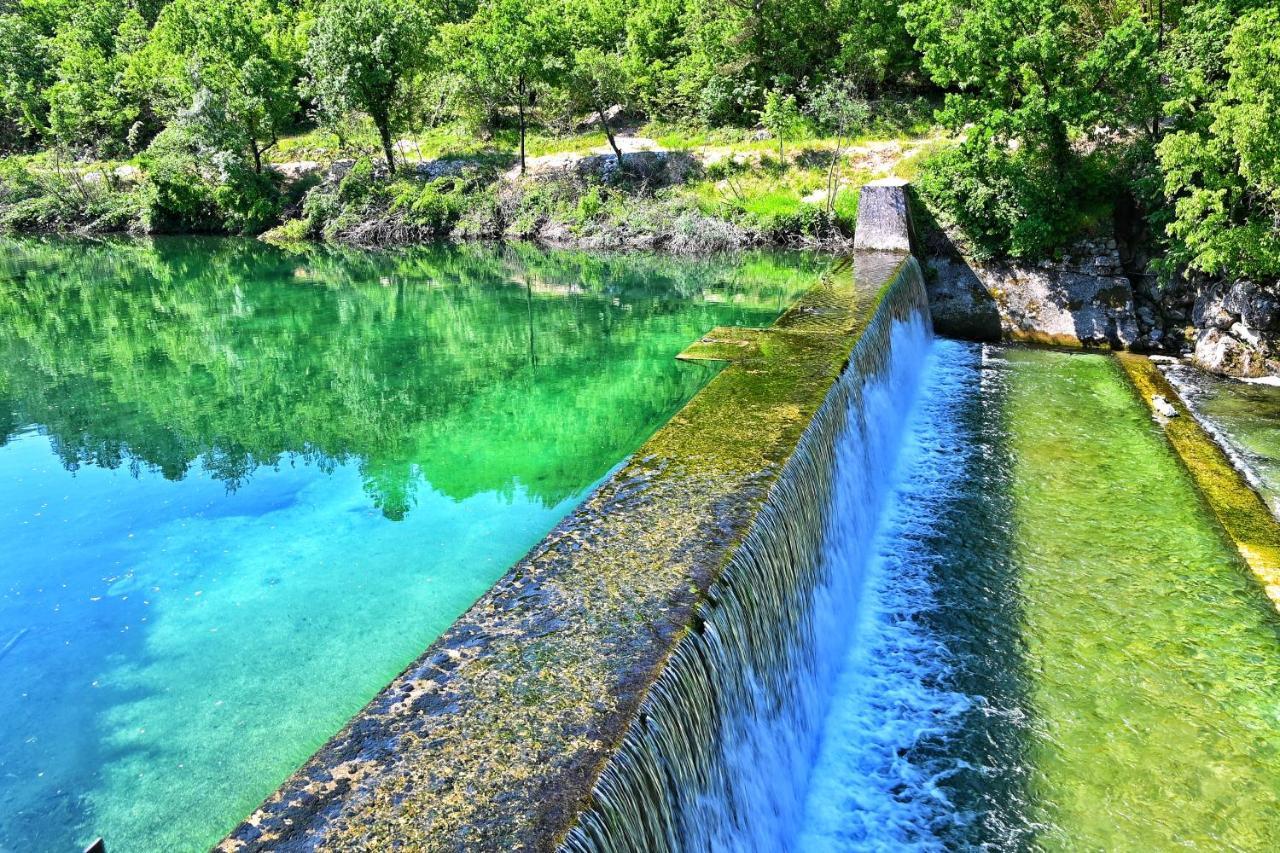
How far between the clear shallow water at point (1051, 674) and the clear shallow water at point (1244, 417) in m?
0.92

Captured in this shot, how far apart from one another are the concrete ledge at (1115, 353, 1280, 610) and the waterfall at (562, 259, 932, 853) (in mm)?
3652

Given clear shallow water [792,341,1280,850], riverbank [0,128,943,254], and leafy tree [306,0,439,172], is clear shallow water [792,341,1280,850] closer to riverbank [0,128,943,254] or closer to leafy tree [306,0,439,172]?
riverbank [0,128,943,254]

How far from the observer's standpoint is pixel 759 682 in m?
4.95

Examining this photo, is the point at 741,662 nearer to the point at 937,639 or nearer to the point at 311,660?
the point at 937,639

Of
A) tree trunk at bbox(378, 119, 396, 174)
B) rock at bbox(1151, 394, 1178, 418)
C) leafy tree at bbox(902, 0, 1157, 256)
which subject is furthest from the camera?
tree trunk at bbox(378, 119, 396, 174)

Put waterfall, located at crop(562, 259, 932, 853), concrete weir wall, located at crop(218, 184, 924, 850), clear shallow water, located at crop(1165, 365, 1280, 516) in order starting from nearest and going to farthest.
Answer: concrete weir wall, located at crop(218, 184, 924, 850) < waterfall, located at crop(562, 259, 932, 853) < clear shallow water, located at crop(1165, 365, 1280, 516)

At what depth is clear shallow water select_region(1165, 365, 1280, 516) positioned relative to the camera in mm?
9609

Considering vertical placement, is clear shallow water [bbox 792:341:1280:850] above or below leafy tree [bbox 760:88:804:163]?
below

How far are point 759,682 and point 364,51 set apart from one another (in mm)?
36065

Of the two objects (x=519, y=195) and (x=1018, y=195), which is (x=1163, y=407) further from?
(x=519, y=195)

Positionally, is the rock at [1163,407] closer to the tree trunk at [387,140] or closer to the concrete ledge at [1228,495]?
the concrete ledge at [1228,495]

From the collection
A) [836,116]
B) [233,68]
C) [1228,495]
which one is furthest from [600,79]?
[1228,495]

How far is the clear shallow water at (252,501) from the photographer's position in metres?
5.27

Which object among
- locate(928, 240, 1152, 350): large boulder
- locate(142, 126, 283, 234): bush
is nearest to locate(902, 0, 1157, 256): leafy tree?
locate(928, 240, 1152, 350): large boulder
